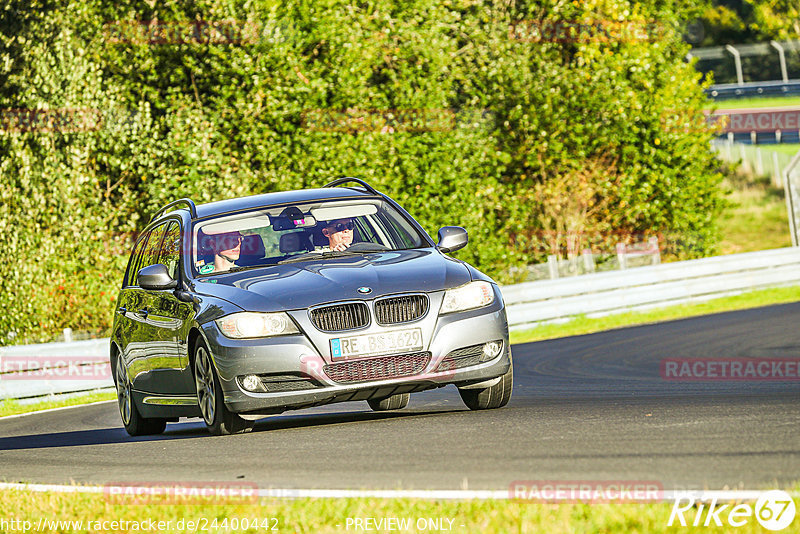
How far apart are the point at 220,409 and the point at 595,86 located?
24.7 metres

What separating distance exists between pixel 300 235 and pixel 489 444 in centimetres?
290

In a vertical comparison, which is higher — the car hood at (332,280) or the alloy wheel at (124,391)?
the car hood at (332,280)

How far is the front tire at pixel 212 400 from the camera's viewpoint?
857 centimetres

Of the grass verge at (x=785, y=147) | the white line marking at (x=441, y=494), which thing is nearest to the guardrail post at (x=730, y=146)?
the grass verge at (x=785, y=147)

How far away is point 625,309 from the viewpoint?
2359 centimetres

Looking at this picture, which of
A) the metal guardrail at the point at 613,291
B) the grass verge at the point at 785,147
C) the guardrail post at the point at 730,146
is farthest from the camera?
the grass verge at the point at 785,147

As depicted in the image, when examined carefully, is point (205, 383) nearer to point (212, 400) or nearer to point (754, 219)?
point (212, 400)

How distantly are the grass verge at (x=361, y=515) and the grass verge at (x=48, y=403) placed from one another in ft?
33.3

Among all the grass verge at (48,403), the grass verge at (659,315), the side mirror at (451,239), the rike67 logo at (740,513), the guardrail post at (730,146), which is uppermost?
the rike67 logo at (740,513)

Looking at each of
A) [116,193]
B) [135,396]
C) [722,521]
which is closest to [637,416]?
[722,521]

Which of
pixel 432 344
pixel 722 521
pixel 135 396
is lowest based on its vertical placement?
pixel 135 396

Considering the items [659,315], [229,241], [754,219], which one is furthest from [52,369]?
[754,219]

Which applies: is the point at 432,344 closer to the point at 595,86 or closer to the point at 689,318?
the point at 689,318

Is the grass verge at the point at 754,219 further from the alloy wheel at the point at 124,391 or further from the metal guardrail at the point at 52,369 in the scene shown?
the alloy wheel at the point at 124,391
